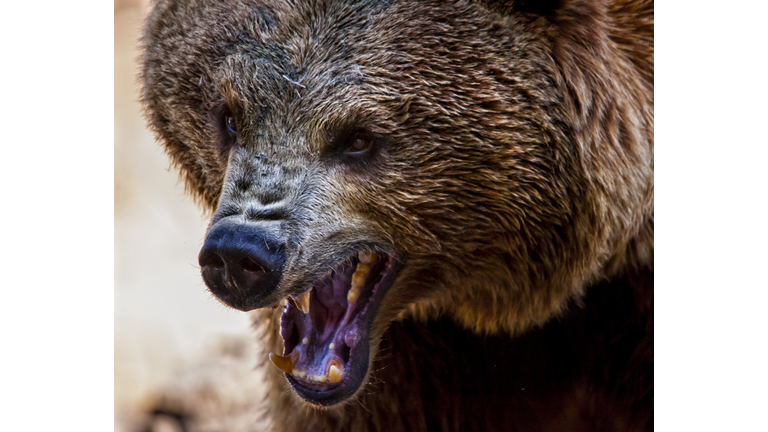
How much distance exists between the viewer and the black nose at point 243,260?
1.92 metres

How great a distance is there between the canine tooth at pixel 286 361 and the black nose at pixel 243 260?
0.30 metres

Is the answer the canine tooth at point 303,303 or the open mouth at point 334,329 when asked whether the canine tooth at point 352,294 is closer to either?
the open mouth at point 334,329

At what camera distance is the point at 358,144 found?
82.6 inches

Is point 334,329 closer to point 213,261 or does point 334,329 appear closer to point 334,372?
point 334,372

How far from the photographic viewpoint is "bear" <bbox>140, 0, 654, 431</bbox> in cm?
204

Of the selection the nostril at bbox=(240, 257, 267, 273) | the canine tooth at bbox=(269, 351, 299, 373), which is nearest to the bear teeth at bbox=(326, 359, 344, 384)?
the canine tooth at bbox=(269, 351, 299, 373)


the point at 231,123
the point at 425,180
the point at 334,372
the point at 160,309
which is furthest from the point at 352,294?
the point at 160,309

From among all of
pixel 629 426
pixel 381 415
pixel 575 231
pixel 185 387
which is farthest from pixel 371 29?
pixel 185 387

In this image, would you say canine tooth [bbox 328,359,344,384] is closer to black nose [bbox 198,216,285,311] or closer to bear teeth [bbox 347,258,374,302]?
bear teeth [bbox 347,258,374,302]

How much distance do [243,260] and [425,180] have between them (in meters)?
0.56

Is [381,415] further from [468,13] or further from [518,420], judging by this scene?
[468,13]

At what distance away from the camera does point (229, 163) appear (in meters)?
2.17

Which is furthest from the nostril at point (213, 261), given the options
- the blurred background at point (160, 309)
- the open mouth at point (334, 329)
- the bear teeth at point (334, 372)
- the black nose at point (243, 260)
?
the blurred background at point (160, 309)

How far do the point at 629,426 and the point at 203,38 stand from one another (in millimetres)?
1911
